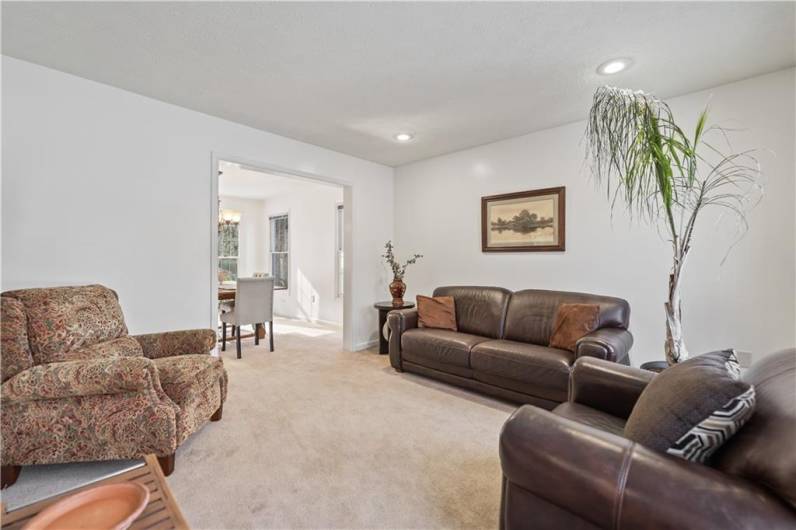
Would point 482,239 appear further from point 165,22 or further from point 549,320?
point 165,22

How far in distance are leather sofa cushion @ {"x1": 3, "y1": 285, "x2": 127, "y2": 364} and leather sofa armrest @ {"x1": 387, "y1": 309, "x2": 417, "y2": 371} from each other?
7.33 ft

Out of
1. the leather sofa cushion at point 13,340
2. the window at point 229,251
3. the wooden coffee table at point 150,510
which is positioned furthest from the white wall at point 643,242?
the window at point 229,251

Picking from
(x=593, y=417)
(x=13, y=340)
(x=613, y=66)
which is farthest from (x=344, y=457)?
(x=613, y=66)

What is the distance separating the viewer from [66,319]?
2111mm

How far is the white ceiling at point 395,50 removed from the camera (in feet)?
6.17

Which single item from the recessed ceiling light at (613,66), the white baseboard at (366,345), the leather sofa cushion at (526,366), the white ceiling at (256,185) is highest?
the white ceiling at (256,185)

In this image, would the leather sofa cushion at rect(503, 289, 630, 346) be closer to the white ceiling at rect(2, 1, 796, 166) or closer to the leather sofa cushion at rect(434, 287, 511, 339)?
the leather sofa cushion at rect(434, 287, 511, 339)

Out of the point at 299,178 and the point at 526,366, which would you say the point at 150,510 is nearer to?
the point at 526,366

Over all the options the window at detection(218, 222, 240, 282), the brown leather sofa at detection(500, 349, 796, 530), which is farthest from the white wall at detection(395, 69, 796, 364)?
the window at detection(218, 222, 240, 282)

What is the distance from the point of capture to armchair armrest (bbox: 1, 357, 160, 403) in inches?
68.4

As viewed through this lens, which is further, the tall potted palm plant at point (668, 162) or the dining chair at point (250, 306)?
the dining chair at point (250, 306)

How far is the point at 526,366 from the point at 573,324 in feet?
1.78

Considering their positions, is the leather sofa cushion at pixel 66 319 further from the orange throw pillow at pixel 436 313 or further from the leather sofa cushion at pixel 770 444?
the leather sofa cushion at pixel 770 444

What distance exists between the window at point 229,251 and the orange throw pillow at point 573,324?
21.3 feet
